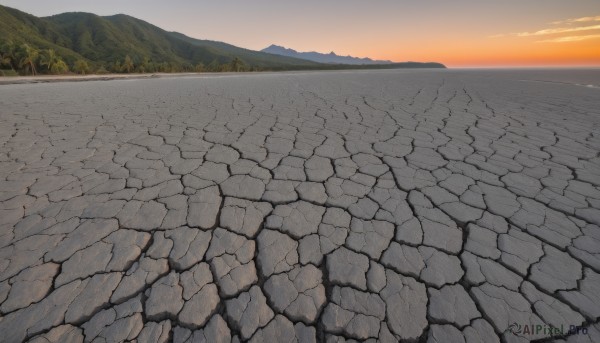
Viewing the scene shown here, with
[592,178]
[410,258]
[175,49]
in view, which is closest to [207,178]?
[410,258]

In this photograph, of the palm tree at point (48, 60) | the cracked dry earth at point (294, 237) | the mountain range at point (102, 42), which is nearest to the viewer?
the cracked dry earth at point (294, 237)

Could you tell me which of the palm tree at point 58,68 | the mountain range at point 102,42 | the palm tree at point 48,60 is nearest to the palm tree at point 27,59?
the palm tree at point 48,60

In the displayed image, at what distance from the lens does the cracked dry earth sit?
1.04 metres

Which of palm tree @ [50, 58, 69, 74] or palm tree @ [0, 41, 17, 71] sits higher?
palm tree @ [0, 41, 17, 71]

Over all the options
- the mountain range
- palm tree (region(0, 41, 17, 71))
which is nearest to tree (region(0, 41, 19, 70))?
palm tree (region(0, 41, 17, 71))

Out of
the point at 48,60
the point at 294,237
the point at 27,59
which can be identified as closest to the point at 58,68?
the point at 48,60

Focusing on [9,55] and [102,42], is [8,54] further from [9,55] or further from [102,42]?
[102,42]

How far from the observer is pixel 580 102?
5316mm

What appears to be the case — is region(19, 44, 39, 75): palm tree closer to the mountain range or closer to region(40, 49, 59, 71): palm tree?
region(40, 49, 59, 71): palm tree

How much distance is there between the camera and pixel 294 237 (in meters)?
1.47

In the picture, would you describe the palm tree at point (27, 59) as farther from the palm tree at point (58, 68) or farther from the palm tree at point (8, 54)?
the palm tree at point (58, 68)

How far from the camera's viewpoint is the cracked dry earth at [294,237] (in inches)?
41.1

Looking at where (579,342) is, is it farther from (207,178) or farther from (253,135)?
(253,135)

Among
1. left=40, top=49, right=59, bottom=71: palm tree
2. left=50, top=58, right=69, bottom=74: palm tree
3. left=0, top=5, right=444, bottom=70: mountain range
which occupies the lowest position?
left=50, top=58, right=69, bottom=74: palm tree
